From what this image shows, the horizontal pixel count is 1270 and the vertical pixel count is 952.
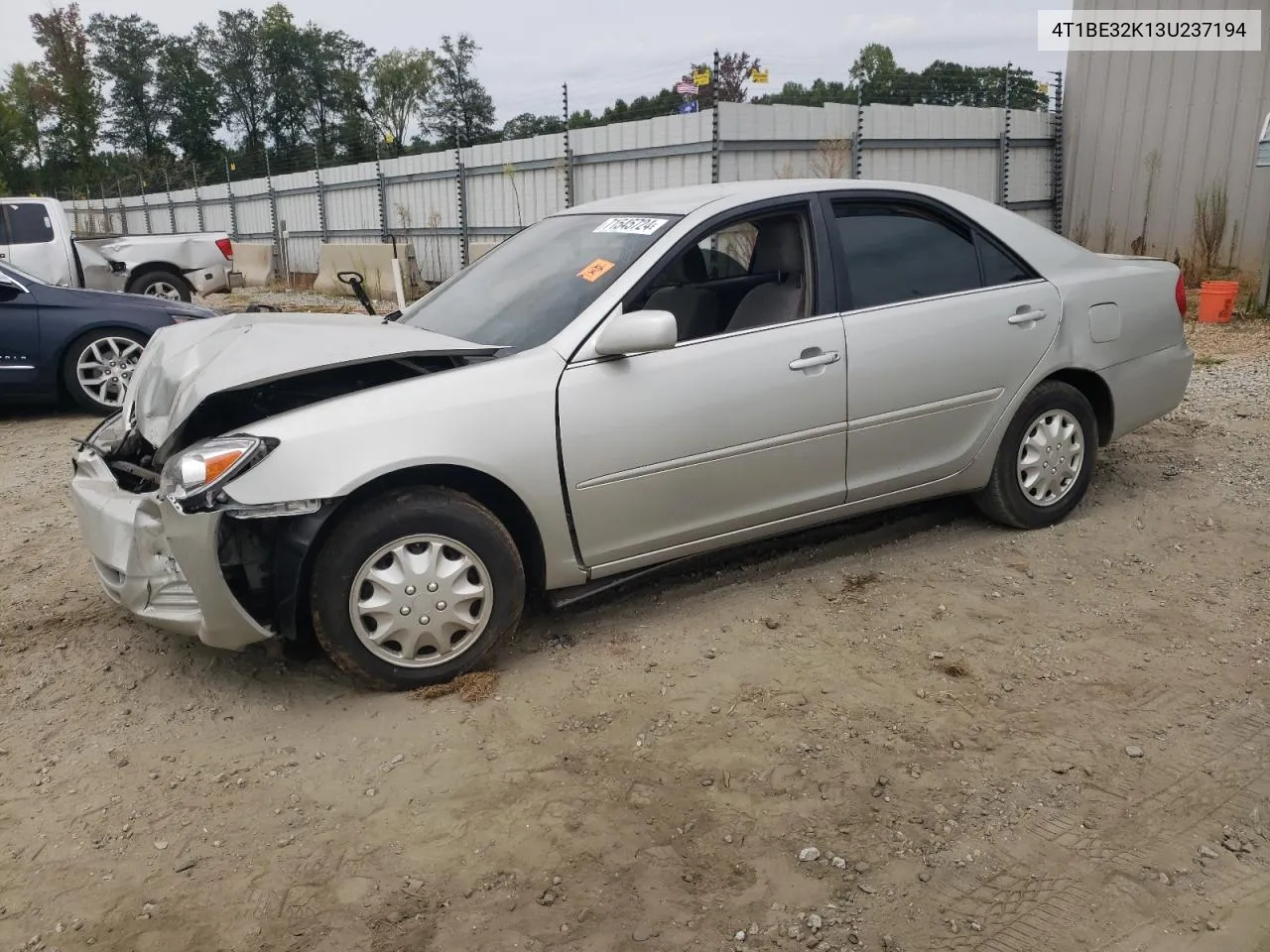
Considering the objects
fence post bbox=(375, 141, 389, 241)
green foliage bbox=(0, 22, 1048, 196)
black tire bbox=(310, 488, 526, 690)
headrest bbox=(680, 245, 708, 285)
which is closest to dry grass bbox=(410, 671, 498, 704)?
black tire bbox=(310, 488, 526, 690)

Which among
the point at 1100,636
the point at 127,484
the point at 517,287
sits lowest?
the point at 1100,636

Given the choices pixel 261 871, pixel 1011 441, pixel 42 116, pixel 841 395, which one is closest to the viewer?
pixel 261 871

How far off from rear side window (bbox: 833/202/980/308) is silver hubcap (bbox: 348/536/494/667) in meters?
1.90

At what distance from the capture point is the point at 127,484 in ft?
12.7

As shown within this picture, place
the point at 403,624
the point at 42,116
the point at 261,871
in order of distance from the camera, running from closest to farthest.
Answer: the point at 261,871 < the point at 403,624 < the point at 42,116

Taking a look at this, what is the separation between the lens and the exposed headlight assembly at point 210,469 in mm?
3299

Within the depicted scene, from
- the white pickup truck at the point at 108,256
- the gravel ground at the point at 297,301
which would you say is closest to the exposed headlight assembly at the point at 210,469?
the white pickup truck at the point at 108,256

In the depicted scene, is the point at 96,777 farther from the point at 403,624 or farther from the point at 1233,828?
the point at 1233,828

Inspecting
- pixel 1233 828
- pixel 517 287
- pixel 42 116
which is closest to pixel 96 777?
pixel 517 287

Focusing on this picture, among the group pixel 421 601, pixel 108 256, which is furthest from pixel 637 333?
pixel 108 256

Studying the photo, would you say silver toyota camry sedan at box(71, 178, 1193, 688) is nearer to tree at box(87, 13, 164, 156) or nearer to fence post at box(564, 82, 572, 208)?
fence post at box(564, 82, 572, 208)

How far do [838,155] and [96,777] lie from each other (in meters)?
11.9

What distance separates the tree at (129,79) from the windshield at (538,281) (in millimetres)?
69017

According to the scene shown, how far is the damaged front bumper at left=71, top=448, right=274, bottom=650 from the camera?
3.32 meters
